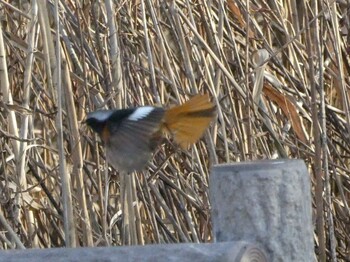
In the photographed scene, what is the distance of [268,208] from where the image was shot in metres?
1.09

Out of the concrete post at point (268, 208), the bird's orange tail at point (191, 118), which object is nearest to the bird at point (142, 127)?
the bird's orange tail at point (191, 118)

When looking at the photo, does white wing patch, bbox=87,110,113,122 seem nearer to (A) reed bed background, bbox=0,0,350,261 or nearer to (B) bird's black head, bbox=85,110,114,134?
(B) bird's black head, bbox=85,110,114,134

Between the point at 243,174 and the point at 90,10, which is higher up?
the point at 90,10

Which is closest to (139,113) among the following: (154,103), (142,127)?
(142,127)

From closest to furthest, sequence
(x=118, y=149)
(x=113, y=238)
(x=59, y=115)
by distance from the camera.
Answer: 1. (x=118, y=149)
2. (x=59, y=115)
3. (x=113, y=238)

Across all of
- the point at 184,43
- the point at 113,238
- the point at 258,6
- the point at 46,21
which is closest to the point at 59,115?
the point at 46,21

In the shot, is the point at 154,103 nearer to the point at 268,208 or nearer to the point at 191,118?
the point at 191,118

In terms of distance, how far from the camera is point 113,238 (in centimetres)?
236

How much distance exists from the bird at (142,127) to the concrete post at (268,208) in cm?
47

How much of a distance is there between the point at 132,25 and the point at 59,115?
17.5 inches

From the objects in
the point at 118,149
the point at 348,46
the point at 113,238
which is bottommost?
the point at 113,238

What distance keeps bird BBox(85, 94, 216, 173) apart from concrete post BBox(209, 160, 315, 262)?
47 cm

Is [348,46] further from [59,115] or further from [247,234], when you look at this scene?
[247,234]

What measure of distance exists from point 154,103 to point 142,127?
0.58 m
